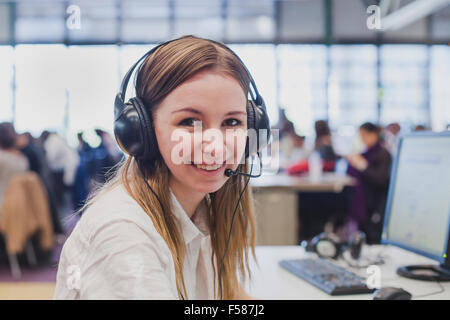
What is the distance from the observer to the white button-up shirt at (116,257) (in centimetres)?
54

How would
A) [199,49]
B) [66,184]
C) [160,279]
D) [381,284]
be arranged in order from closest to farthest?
[160,279] < [199,49] < [381,284] < [66,184]

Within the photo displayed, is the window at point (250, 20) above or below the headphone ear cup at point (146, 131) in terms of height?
above

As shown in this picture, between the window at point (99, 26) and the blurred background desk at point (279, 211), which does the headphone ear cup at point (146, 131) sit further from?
the window at point (99, 26)

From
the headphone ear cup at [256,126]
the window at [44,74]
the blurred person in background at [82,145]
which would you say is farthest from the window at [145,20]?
the headphone ear cup at [256,126]

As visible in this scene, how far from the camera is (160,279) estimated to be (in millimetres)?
563

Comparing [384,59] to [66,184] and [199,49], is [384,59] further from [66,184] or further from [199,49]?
[199,49]

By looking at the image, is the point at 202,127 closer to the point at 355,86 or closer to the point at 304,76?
the point at 304,76

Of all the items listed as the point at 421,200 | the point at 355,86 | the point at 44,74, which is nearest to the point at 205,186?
the point at 421,200

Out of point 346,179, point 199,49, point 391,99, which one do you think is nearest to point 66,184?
point 346,179

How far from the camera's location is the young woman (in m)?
0.55

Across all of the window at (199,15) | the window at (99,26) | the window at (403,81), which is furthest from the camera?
the window at (403,81)

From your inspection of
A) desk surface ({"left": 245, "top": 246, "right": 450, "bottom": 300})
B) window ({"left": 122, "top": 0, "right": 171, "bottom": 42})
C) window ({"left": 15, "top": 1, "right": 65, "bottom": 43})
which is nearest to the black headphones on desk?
desk surface ({"left": 245, "top": 246, "right": 450, "bottom": 300})

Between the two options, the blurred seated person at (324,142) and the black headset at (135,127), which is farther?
the blurred seated person at (324,142)
